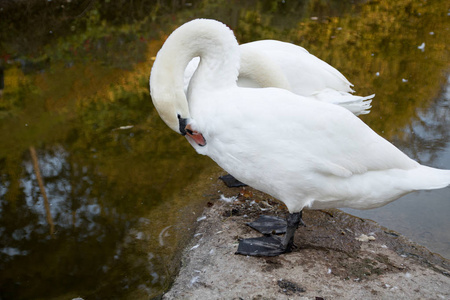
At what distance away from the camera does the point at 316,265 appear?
3230 mm

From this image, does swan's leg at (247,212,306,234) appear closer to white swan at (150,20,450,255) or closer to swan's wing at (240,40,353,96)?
white swan at (150,20,450,255)

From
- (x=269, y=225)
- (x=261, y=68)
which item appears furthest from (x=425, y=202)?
(x=261, y=68)

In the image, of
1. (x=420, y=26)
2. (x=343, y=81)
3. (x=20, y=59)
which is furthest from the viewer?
(x=420, y=26)

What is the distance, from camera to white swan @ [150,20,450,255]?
2.95m

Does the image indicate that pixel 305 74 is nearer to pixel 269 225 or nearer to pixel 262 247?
pixel 269 225

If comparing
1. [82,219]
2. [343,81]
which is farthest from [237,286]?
[343,81]

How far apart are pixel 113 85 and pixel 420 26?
5.34 m

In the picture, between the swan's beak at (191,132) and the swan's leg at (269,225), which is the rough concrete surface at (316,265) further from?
the swan's beak at (191,132)

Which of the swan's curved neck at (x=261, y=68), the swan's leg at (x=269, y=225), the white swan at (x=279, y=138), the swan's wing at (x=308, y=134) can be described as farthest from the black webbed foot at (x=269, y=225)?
the swan's curved neck at (x=261, y=68)

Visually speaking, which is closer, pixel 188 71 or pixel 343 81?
pixel 188 71

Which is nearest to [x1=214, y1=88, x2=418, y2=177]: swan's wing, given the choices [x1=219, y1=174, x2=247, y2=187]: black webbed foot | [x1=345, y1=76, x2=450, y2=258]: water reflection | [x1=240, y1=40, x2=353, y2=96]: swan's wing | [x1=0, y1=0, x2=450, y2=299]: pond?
[x1=345, y1=76, x2=450, y2=258]: water reflection

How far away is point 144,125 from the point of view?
17.8 ft

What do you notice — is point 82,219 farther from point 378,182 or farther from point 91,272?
point 378,182

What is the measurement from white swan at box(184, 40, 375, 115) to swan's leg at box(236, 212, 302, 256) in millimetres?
1117
